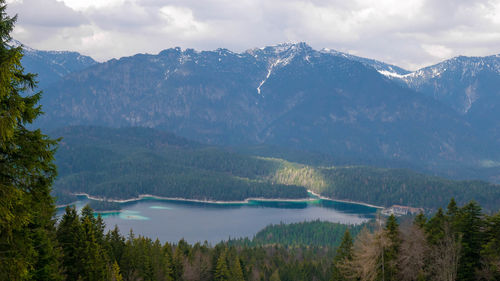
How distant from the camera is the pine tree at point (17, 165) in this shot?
58.9 ft

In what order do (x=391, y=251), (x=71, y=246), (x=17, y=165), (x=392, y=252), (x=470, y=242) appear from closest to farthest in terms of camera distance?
(x=17, y=165), (x=71, y=246), (x=470, y=242), (x=391, y=251), (x=392, y=252)

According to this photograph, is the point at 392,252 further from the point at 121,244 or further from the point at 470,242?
the point at 121,244

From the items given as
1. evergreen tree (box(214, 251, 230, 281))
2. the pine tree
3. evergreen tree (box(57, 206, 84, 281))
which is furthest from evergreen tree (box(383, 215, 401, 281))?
evergreen tree (box(214, 251, 230, 281))

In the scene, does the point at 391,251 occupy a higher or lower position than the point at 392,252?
higher

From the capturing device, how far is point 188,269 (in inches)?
3428

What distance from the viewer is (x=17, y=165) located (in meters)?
19.6

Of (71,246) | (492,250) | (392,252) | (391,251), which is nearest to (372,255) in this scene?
(391,251)

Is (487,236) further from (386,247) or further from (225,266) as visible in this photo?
(225,266)

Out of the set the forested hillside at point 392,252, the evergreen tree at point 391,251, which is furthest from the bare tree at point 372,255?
the evergreen tree at point 391,251

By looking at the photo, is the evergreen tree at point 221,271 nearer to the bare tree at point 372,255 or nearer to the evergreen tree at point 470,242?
the bare tree at point 372,255

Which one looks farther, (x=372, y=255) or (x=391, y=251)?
(x=391, y=251)

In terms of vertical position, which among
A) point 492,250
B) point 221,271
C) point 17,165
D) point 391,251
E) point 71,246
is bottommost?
point 221,271

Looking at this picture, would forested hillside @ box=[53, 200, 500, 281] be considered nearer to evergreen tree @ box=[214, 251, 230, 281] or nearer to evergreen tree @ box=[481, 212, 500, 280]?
evergreen tree @ box=[481, 212, 500, 280]

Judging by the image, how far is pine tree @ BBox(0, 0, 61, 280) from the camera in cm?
1795
